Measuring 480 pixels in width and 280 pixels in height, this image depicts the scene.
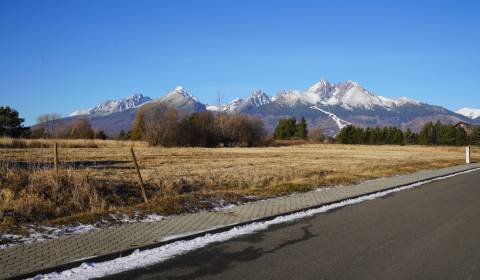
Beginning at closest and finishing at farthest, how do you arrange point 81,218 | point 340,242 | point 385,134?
1. point 340,242
2. point 81,218
3. point 385,134

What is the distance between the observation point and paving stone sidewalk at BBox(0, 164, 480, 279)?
6598 millimetres

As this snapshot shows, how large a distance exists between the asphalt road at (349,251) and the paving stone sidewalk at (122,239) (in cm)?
87

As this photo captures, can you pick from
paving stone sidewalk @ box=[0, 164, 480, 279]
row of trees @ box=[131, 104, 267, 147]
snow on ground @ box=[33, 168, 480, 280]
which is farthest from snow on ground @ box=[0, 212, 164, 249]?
row of trees @ box=[131, 104, 267, 147]

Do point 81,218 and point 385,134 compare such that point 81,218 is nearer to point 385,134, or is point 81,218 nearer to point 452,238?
point 452,238

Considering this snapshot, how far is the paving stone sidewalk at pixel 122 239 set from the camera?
660cm

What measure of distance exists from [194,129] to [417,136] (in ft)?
229

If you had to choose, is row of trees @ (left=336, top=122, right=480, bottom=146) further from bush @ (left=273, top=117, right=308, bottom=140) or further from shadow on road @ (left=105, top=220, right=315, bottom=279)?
shadow on road @ (left=105, top=220, right=315, bottom=279)

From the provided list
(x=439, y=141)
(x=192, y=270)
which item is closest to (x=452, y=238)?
(x=192, y=270)

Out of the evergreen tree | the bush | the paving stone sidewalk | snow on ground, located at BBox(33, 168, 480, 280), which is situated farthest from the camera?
the bush

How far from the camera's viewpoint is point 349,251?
24.6 feet

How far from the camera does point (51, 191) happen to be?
Answer: 10.8m

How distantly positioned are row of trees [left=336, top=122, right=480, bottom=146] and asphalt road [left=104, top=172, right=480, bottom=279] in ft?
358

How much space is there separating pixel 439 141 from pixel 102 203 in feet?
373

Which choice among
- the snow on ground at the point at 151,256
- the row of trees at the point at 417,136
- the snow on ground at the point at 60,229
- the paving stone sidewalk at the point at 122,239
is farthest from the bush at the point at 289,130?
the snow on ground at the point at 60,229
